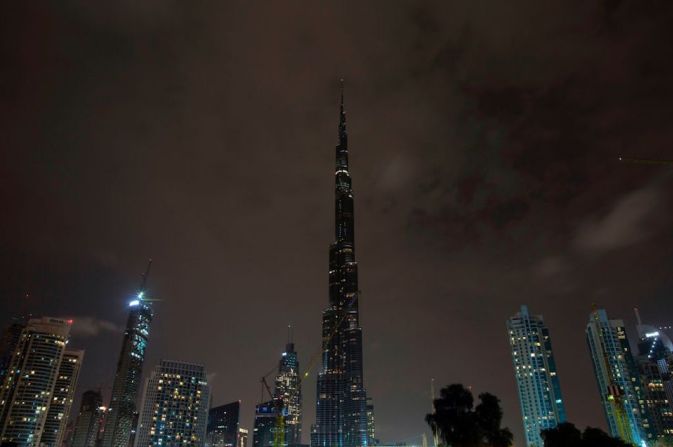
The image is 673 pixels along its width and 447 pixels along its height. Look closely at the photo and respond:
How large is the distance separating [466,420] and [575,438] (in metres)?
16.4

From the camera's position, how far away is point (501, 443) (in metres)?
62.1

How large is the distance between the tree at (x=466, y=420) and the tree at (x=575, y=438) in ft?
27.9

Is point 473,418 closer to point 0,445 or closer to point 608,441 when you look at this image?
point 608,441

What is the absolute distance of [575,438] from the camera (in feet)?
215

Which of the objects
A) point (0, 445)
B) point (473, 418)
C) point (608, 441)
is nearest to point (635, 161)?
point (608, 441)

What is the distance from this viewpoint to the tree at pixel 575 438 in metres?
63.8

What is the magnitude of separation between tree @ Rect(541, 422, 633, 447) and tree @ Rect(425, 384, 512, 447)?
851cm

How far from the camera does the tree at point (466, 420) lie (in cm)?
6216

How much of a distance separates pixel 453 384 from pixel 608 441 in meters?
21.9

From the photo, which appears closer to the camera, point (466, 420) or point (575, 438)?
point (466, 420)

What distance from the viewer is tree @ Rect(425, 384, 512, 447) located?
62.2 metres

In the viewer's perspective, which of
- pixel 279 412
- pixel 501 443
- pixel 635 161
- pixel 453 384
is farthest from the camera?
pixel 279 412

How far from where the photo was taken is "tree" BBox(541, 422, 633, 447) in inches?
2514

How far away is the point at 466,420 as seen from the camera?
63000mm
